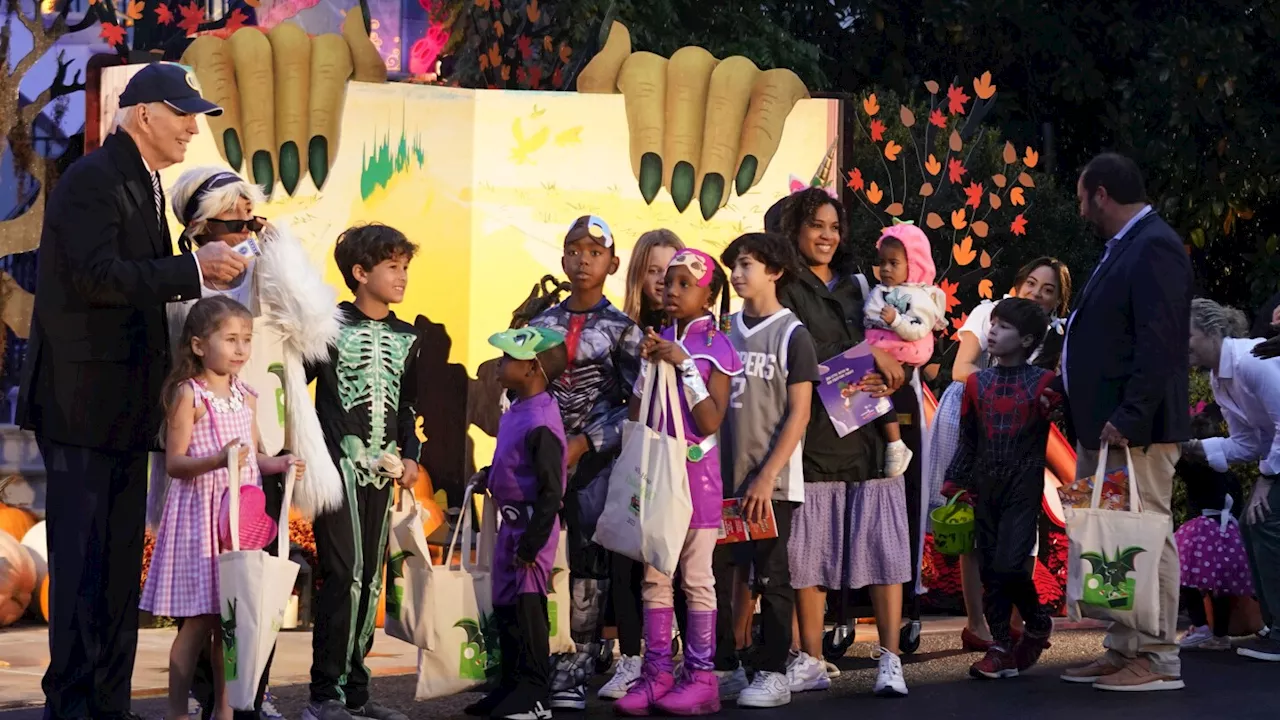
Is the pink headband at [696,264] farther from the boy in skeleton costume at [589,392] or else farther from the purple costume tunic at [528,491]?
the purple costume tunic at [528,491]

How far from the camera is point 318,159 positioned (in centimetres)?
958

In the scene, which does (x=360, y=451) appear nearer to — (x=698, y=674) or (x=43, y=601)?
(x=698, y=674)

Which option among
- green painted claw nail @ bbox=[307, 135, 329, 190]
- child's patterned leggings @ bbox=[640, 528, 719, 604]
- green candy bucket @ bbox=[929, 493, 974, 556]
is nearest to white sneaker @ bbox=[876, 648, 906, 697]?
child's patterned leggings @ bbox=[640, 528, 719, 604]

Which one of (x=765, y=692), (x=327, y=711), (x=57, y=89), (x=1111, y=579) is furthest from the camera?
(x=57, y=89)

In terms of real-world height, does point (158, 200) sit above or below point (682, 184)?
below

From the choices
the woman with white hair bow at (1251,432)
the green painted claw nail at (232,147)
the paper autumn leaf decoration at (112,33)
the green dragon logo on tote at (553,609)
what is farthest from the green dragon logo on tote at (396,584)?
the paper autumn leaf decoration at (112,33)

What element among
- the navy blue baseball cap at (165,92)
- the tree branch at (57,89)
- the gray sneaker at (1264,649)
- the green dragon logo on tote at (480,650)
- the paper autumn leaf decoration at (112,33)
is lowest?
the gray sneaker at (1264,649)

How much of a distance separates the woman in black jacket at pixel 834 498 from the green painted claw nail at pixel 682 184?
6.91 feet

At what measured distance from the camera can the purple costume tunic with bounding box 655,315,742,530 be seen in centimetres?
684

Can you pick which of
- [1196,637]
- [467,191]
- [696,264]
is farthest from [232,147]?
[1196,637]

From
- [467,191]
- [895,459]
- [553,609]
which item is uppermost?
[467,191]

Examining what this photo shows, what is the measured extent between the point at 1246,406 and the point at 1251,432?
12 centimetres

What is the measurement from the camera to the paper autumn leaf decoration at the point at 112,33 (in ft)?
40.1

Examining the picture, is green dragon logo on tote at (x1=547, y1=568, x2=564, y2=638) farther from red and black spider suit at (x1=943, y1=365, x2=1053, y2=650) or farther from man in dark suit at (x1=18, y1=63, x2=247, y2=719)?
red and black spider suit at (x1=943, y1=365, x2=1053, y2=650)
